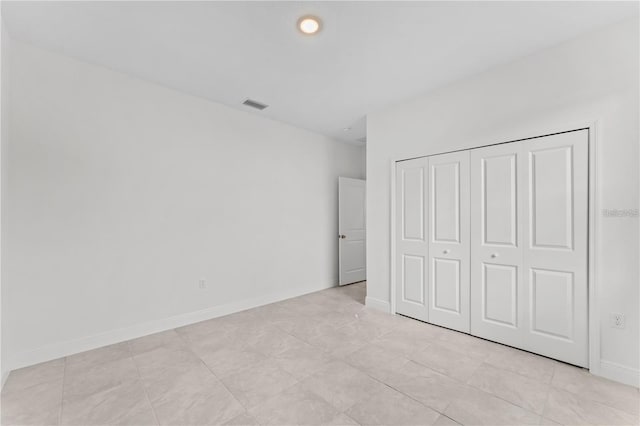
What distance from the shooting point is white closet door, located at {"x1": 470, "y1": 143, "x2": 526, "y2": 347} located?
2629mm

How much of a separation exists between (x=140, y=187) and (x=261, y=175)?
1.57 m

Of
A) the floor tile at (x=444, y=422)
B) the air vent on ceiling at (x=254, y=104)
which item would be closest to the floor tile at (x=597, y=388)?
the floor tile at (x=444, y=422)

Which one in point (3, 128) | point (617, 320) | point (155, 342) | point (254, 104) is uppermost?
point (254, 104)

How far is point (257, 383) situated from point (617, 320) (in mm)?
2858

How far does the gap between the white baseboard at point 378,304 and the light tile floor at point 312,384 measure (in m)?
0.66

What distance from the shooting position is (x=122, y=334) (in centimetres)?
284

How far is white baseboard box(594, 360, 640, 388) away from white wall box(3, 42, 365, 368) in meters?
3.52

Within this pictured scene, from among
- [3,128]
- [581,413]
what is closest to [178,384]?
[3,128]

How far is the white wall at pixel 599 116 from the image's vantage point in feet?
6.89

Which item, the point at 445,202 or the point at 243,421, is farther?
the point at 445,202

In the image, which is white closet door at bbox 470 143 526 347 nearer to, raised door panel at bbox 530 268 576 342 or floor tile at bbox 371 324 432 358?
raised door panel at bbox 530 268 576 342

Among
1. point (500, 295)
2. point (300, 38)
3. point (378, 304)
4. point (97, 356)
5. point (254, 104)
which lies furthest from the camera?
point (378, 304)

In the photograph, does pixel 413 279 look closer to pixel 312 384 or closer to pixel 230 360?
pixel 312 384

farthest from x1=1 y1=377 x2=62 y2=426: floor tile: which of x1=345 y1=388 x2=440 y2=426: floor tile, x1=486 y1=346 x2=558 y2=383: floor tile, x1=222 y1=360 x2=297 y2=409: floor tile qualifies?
x1=486 y1=346 x2=558 y2=383: floor tile
